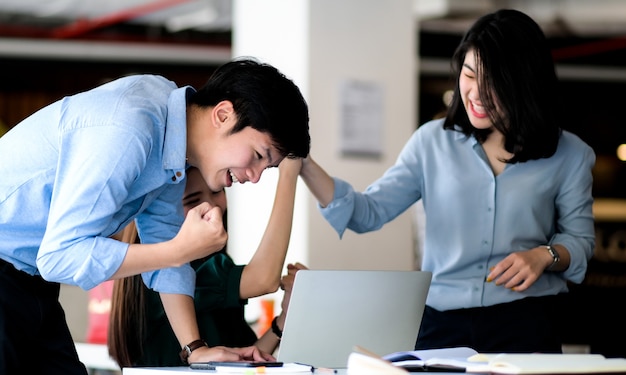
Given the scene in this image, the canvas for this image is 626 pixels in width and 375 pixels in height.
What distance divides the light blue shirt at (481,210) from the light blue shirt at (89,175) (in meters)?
0.72

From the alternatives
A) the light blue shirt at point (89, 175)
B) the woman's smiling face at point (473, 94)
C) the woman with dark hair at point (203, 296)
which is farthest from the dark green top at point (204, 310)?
the woman's smiling face at point (473, 94)

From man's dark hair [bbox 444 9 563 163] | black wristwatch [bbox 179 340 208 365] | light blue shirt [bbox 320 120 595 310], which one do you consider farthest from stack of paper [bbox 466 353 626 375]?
man's dark hair [bbox 444 9 563 163]

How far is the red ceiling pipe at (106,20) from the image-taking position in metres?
7.74

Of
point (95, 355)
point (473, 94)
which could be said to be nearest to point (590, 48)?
point (95, 355)

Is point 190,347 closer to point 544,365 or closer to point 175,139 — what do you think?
point 175,139

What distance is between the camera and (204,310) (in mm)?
2551

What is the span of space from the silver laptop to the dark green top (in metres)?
0.56

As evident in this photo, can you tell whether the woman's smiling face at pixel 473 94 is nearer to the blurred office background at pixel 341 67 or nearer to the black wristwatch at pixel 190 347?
the black wristwatch at pixel 190 347

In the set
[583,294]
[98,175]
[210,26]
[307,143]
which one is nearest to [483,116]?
[307,143]

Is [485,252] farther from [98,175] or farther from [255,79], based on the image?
[98,175]

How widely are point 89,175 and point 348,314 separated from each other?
616mm

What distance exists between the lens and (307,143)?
2.11 m

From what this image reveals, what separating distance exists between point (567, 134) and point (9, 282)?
1.59 m

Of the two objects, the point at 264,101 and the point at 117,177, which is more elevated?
the point at 264,101
